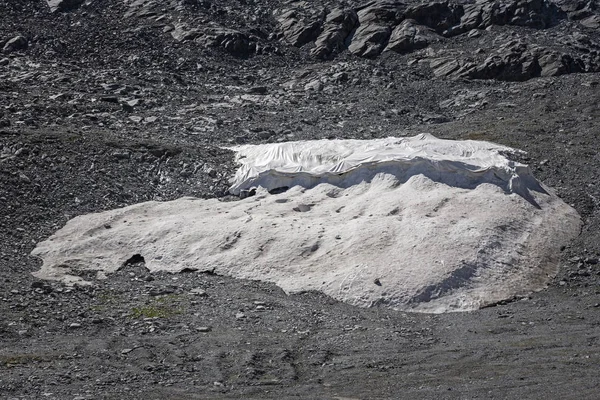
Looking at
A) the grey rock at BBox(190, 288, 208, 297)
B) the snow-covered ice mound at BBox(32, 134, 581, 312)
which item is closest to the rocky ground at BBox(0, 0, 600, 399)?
the grey rock at BBox(190, 288, 208, 297)

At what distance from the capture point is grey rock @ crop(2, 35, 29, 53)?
3528cm

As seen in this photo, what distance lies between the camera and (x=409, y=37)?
124 ft

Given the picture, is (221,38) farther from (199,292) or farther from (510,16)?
(199,292)

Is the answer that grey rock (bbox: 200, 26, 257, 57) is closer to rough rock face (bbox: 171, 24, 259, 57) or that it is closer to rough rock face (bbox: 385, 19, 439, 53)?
rough rock face (bbox: 171, 24, 259, 57)

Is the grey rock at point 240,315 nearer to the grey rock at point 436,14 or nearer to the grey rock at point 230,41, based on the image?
the grey rock at point 230,41

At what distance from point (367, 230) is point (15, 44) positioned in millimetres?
22672

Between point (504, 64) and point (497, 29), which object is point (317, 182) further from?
point (497, 29)

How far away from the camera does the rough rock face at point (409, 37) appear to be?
37531 mm

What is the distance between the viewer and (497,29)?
3781 centimetres

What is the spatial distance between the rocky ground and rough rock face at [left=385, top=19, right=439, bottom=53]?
12 cm

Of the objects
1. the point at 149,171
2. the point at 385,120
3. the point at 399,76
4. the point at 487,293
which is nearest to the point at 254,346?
the point at 487,293

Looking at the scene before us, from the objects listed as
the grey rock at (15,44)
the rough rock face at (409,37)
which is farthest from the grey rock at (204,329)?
the rough rock face at (409,37)

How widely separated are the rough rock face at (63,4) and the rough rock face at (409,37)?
574 inches

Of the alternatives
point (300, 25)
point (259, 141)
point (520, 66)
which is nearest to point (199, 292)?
point (259, 141)
